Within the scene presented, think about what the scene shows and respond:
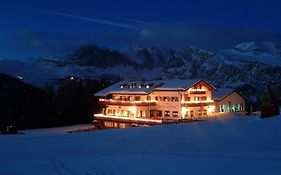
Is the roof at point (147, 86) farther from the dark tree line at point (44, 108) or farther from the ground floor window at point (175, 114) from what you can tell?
the dark tree line at point (44, 108)

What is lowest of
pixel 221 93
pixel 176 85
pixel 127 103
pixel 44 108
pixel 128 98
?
pixel 44 108

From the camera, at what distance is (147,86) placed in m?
64.6

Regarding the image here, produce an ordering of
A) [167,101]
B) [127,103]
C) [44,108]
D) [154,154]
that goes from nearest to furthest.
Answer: [154,154] → [167,101] → [127,103] → [44,108]

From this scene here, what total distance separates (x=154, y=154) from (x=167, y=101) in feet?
133

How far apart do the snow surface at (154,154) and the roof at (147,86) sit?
3212 centimetres

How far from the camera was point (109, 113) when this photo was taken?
67.2 m

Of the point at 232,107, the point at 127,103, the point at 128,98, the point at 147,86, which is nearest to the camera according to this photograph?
the point at 127,103

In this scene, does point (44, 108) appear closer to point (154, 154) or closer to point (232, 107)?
point (232, 107)

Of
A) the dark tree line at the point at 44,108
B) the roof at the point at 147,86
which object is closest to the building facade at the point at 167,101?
the roof at the point at 147,86

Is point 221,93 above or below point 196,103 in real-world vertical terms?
above

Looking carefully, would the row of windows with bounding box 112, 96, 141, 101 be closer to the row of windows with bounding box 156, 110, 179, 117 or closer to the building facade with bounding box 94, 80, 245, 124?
the building facade with bounding box 94, 80, 245, 124

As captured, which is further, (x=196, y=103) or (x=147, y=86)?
(x=147, y=86)

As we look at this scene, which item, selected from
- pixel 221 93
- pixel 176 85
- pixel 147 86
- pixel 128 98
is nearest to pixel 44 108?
pixel 128 98

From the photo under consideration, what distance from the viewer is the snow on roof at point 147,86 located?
60.6m
